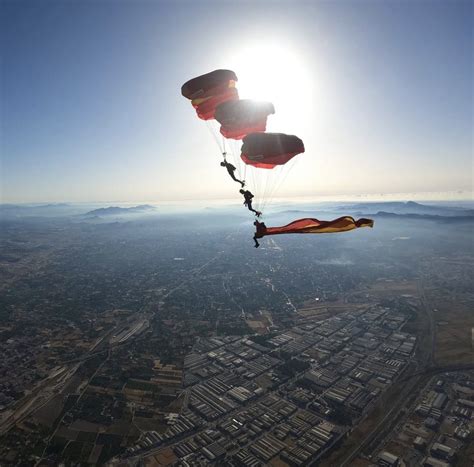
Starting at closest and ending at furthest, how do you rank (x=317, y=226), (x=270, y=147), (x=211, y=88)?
(x=270, y=147), (x=317, y=226), (x=211, y=88)

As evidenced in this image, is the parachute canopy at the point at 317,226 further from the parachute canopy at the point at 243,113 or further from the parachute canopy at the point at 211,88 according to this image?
the parachute canopy at the point at 211,88

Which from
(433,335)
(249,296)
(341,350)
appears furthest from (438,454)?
(249,296)

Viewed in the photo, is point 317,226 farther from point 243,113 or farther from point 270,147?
point 243,113

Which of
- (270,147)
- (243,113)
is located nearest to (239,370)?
(270,147)

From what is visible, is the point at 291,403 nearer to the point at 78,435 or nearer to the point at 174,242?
the point at 78,435

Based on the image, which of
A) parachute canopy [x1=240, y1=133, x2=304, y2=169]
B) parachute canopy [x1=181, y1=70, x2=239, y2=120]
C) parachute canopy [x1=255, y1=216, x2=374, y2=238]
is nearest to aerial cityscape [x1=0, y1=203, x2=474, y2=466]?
parachute canopy [x1=255, y1=216, x2=374, y2=238]

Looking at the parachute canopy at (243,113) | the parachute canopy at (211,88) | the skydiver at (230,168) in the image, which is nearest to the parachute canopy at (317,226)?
the skydiver at (230,168)

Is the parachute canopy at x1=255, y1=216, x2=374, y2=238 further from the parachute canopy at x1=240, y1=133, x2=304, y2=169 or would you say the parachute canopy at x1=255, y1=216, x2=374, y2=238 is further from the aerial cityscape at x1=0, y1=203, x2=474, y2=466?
the aerial cityscape at x1=0, y1=203, x2=474, y2=466
